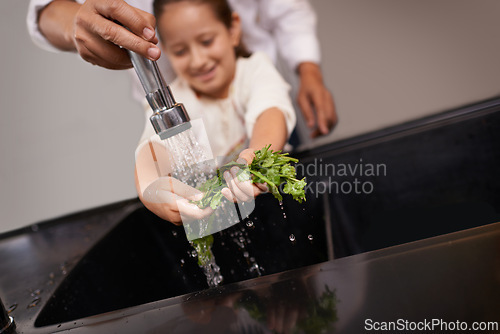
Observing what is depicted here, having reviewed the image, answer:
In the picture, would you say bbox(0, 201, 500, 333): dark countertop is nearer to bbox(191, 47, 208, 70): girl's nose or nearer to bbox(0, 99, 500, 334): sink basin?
bbox(0, 99, 500, 334): sink basin

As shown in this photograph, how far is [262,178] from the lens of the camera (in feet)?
1.76

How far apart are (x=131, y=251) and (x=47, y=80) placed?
655 mm

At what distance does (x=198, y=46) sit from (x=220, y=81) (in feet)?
0.31

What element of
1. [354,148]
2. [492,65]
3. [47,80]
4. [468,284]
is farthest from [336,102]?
[468,284]

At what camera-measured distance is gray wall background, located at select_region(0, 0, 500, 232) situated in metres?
1.14

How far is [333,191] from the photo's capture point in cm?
89

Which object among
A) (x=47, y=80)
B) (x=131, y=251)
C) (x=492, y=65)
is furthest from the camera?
(x=492, y=65)

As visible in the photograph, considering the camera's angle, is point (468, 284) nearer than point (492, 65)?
Yes

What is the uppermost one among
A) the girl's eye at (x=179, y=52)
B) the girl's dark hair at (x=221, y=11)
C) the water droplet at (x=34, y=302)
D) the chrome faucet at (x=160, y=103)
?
the girl's dark hair at (x=221, y=11)

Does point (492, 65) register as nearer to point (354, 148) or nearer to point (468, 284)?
point (354, 148)

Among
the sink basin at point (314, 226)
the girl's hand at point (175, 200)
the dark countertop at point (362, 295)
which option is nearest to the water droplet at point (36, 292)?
the sink basin at point (314, 226)

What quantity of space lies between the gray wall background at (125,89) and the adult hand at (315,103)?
0.20 metres

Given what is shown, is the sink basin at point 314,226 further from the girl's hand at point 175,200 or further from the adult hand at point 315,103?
the adult hand at point 315,103

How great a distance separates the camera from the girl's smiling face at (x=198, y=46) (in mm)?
902
